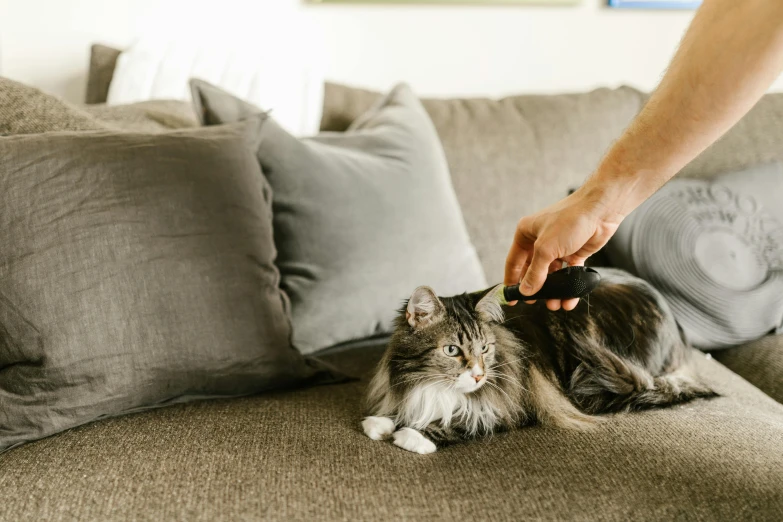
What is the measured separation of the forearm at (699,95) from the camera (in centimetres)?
86

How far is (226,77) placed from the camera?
1.84m

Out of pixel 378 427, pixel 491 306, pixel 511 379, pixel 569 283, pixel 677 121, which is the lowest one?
pixel 378 427

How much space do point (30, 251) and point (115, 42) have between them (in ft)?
4.16

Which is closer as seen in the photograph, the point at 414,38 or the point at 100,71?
the point at 100,71

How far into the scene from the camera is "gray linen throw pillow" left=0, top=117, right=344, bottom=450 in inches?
41.2

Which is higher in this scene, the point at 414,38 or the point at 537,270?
the point at 414,38

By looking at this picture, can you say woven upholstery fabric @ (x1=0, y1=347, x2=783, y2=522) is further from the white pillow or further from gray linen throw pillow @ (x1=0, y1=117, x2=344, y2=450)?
the white pillow

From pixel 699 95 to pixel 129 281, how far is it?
990 millimetres

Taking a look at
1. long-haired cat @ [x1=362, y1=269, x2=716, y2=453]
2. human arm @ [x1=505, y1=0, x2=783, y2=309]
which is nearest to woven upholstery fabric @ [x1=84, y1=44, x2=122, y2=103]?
long-haired cat @ [x1=362, y1=269, x2=716, y2=453]

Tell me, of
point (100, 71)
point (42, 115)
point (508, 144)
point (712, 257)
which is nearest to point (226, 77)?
point (100, 71)

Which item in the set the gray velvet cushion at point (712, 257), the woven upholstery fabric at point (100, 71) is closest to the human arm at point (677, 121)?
the gray velvet cushion at point (712, 257)

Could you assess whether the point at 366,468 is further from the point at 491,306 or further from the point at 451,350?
the point at 491,306

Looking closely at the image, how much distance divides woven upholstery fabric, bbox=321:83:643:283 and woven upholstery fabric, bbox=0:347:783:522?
743 mm

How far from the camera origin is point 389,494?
0.92 metres
